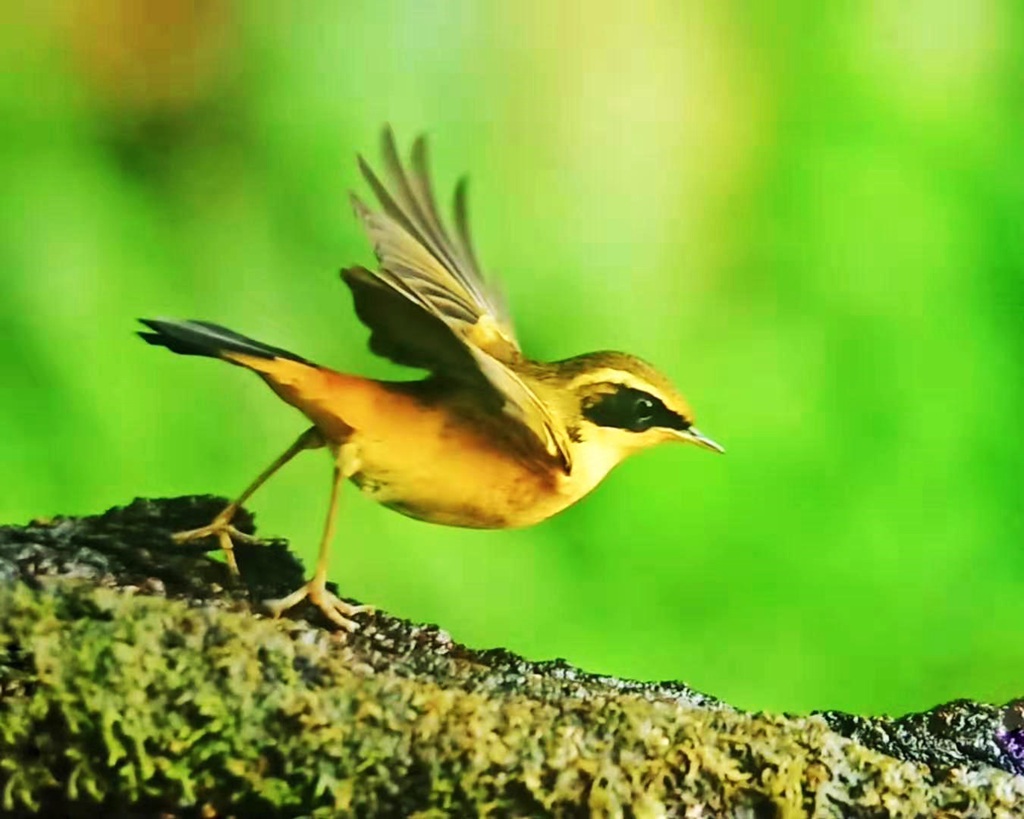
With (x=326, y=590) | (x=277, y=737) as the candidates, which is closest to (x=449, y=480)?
(x=326, y=590)

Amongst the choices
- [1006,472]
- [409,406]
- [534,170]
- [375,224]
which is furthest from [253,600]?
[1006,472]

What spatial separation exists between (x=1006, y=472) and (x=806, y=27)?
0.44 m

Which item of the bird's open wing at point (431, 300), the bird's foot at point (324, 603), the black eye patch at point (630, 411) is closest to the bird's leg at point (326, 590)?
the bird's foot at point (324, 603)

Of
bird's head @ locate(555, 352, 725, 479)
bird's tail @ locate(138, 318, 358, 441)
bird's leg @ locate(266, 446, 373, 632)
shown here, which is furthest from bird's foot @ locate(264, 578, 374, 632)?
bird's head @ locate(555, 352, 725, 479)

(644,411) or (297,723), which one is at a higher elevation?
(644,411)

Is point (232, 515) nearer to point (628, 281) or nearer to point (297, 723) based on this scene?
point (297, 723)

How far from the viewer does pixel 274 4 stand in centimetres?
100

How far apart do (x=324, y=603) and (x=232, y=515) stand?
0.10 metres

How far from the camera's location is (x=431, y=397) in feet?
3.24

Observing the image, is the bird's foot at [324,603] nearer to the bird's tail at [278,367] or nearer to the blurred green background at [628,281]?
the blurred green background at [628,281]

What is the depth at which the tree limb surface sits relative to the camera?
863 millimetres

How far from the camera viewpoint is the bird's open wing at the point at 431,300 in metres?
0.97

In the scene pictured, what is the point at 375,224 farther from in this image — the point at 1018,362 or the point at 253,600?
the point at 1018,362

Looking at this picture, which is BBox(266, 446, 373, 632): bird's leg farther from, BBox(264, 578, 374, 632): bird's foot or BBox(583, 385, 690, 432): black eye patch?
BBox(583, 385, 690, 432): black eye patch
